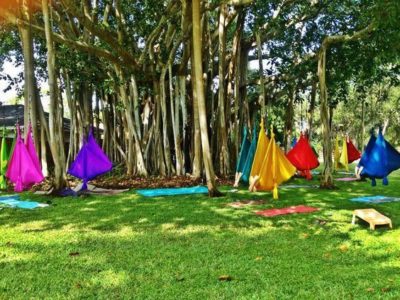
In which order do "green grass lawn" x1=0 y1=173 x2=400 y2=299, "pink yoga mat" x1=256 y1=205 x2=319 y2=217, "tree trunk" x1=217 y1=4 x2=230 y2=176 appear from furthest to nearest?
"tree trunk" x1=217 y1=4 x2=230 y2=176 → "pink yoga mat" x1=256 y1=205 x2=319 y2=217 → "green grass lawn" x1=0 y1=173 x2=400 y2=299

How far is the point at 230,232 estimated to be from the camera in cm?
387

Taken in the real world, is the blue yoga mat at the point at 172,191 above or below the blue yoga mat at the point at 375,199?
above

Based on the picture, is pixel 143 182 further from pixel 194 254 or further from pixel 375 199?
pixel 194 254

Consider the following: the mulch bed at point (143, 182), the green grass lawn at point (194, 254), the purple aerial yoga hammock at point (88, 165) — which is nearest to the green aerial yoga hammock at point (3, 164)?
the mulch bed at point (143, 182)

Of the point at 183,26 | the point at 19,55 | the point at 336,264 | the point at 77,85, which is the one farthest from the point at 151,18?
the point at 336,264

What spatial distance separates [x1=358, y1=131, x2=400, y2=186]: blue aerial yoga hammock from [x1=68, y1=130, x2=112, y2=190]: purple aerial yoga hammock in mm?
3973

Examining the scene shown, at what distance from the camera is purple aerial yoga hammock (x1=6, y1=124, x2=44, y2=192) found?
21.4 feet

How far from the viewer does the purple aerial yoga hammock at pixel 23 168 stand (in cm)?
653

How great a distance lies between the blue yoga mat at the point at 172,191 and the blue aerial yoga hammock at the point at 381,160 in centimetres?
243

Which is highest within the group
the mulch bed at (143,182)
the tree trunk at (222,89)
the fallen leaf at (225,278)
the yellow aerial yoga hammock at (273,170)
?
the tree trunk at (222,89)

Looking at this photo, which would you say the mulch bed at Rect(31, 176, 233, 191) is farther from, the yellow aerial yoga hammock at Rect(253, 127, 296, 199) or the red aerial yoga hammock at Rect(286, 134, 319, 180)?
the yellow aerial yoga hammock at Rect(253, 127, 296, 199)

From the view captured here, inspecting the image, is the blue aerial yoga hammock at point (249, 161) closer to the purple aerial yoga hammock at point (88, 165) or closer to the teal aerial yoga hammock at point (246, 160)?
the teal aerial yoga hammock at point (246, 160)

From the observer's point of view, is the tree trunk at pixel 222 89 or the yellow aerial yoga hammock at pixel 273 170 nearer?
the yellow aerial yoga hammock at pixel 273 170

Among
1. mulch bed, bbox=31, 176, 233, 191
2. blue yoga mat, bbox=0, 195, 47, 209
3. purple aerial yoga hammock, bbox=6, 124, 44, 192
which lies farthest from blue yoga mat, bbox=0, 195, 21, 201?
mulch bed, bbox=31, 176, 233, 191
